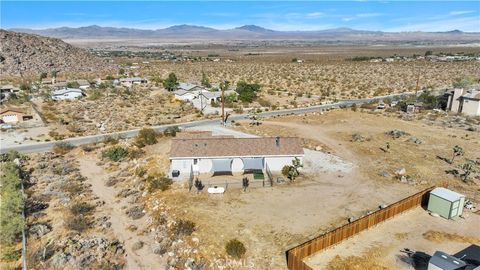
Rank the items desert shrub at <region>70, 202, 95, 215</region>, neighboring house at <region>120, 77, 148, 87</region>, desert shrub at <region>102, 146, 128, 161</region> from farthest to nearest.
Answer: neighboring house at <region>120, 77, 148, 87</region>
desert shrub at <region>102, 146, 128, 161</region>
desert shrub at <region>70, 202, 95, 215</region>

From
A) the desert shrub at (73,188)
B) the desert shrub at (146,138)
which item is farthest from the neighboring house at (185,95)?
the desert shrub at (73,188)

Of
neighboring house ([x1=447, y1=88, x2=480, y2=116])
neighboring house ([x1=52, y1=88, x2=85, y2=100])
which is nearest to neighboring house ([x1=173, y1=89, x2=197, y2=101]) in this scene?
neighboring house ([x1=52, y1=88, x2=85, y2=100])

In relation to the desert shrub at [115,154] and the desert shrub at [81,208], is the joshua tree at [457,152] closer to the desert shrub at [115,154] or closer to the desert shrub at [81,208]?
the desert shrub at [115,154]

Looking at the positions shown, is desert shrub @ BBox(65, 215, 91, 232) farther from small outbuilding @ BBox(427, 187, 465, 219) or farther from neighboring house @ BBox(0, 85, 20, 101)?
neighboring house @ BBox(0, 85, 20, 101)

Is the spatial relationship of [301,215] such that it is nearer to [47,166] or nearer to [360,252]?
[360,252]

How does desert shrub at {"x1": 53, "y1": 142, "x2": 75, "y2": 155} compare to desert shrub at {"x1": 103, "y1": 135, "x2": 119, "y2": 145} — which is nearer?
desert shrub at {"x1": 53, "y1": 142, "x2": 75, "y2": 155}
